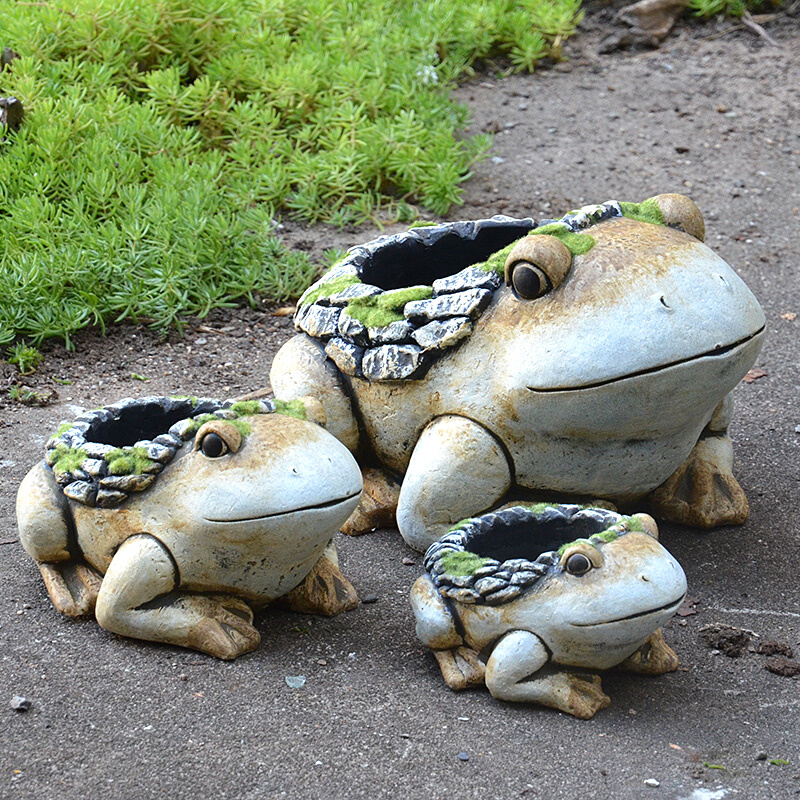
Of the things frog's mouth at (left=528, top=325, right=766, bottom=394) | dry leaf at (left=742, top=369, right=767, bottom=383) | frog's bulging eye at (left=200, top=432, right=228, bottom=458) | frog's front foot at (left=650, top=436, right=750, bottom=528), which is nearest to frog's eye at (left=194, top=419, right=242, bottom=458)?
frog's bulging eye at (left=200, top=432, right=228, bottom=458)

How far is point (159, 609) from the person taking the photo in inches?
109

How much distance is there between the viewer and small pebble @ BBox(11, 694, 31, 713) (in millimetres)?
2562

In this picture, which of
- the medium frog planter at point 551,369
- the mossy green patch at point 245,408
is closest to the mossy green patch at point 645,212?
the medium frog planter at point 551,369

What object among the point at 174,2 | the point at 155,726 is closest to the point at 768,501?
the point at 155,726

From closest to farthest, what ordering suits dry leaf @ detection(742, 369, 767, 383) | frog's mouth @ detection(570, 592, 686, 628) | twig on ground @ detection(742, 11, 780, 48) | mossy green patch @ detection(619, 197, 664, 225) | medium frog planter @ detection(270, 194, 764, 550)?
frog's mouth @ detection(570, 592, 686, 628)
medium frog planter @ detection(270, 194, 764, 550)
mossy green patch @ detection(619, 197, 664, 225)
dry leaf @ detection(742, 369, 767, 383)
twig on ground @ detection(742, 11, 780, 48)

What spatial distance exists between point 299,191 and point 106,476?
3.39 m

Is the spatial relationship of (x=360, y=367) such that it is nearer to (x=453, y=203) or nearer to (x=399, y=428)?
(x=399, y=428)

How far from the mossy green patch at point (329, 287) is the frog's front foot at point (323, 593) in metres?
0.84

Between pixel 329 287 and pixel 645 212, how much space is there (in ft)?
3.30

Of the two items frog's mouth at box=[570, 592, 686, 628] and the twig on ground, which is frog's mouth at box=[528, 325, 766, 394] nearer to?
frog's mouth at box=[570, 592, 686, 628]

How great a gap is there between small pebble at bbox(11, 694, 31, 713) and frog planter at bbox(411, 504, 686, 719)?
95 cm

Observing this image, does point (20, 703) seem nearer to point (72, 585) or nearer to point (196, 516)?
point (72, 585)

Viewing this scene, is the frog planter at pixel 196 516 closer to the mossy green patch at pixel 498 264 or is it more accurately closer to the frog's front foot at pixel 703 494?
the mossy green patch at pixel 498 264

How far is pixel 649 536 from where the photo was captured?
2646mm
